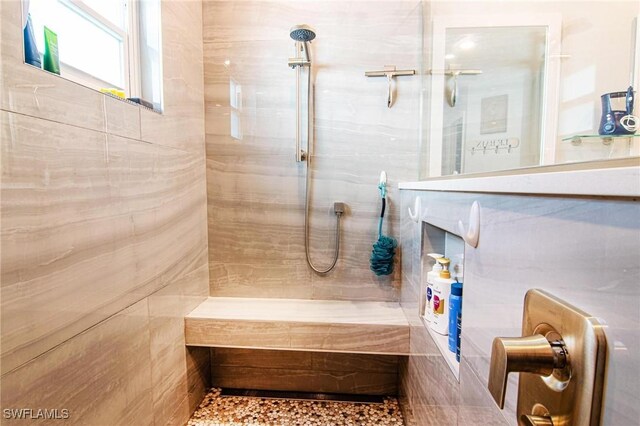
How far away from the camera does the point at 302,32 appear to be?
130 cm

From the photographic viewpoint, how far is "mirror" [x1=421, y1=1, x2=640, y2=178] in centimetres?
60

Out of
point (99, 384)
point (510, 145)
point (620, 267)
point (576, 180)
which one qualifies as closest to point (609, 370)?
point (620, 267)

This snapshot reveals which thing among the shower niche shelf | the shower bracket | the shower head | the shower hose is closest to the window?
the shower head

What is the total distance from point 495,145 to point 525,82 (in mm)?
248

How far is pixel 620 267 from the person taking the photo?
0.30 meters

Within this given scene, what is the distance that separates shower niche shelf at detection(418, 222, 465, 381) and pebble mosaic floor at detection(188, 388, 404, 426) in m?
0.69

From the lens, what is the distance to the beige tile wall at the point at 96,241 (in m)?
0.66

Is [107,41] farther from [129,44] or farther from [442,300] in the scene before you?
[442,300]

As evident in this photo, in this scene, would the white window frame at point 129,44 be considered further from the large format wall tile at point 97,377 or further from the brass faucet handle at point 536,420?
the brass faucet handle at point 536,420

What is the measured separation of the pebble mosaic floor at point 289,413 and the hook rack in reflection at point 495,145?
4.31ft

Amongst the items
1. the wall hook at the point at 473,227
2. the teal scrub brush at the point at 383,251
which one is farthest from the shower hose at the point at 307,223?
the wall hook at the point at 473,227

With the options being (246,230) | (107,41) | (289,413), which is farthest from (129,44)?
(289,413)

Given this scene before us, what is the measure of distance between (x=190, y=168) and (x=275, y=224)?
52 cm

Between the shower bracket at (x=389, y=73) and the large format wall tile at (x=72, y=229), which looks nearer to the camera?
the large format wall tile at (x=72, y=229)
